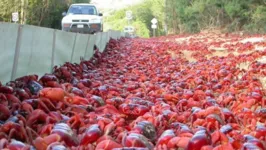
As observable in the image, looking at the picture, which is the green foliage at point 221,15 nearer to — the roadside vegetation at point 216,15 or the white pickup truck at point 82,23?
the roadside vegetation at point 216,15

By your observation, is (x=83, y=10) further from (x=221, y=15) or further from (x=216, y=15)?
(x=216, y=15)

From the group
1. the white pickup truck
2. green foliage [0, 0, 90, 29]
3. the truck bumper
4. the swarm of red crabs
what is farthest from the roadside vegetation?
the swarm of red crabs

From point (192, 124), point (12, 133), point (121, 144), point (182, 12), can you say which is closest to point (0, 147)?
point (12, 133)

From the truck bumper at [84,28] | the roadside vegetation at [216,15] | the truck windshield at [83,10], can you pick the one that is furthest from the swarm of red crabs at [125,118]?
the roadside vegetation at [216,15]

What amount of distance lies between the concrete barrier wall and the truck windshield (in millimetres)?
14543

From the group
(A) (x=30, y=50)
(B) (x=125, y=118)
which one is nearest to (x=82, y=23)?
(A) (x=30, y=50)

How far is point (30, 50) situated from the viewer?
256 inches

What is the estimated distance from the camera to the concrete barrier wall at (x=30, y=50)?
18.3ft

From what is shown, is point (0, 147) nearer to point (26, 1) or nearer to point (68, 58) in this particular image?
point (68, 58)

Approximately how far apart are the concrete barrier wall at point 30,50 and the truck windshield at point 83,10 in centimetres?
1454

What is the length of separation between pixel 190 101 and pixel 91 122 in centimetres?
165

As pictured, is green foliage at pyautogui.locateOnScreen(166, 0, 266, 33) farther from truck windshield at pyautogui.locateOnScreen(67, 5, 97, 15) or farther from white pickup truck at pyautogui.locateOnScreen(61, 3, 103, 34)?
white pickup truck at pyautogui.locateOnScreen(61, 3, 103, 34)

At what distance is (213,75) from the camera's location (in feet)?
26.1

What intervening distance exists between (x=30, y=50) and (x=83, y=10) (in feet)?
58.3
